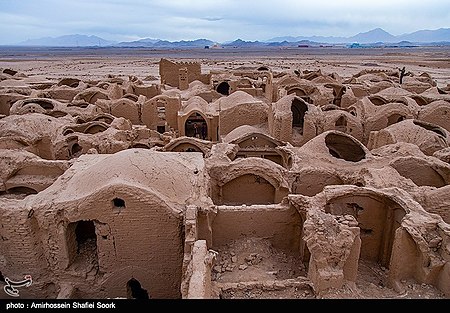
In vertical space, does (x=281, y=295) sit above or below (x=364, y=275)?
above

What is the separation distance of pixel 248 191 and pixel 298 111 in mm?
9636

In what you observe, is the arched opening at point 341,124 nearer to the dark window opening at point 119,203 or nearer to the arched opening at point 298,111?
the arched opening at point 298,111

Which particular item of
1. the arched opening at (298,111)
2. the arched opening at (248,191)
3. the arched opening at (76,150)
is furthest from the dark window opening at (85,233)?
the arched opening at (298,111)

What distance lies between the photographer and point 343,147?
15.9m

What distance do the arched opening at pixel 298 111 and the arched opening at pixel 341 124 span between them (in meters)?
1.80

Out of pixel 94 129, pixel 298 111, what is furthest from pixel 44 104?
pixel 298 111

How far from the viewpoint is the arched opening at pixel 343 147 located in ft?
50.5

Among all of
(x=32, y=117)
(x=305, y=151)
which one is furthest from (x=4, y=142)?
(x=305, y=151)

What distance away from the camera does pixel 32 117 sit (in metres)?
18.1

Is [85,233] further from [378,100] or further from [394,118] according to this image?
[378,100]

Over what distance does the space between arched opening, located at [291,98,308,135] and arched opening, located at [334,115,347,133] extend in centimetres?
180

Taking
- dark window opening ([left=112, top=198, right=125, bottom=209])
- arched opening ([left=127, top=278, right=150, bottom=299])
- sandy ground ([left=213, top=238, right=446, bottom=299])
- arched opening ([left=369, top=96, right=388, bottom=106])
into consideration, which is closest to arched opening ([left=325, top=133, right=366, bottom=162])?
sandy ground ([left=213, top=238, right=446, bottom=299])

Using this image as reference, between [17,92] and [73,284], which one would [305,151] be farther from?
[17,92]

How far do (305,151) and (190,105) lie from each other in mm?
10619
